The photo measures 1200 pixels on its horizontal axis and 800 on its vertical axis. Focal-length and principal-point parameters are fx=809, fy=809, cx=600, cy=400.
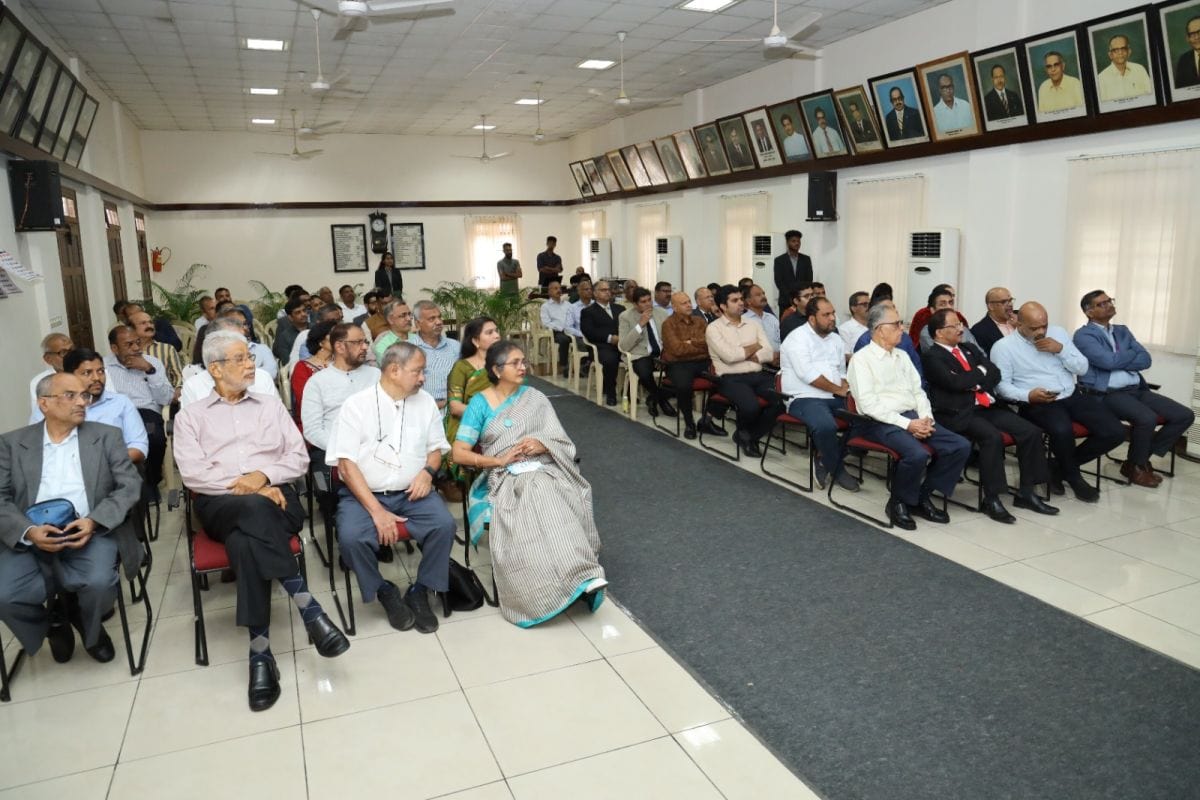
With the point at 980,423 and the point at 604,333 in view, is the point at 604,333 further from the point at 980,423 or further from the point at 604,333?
the point at 980,423

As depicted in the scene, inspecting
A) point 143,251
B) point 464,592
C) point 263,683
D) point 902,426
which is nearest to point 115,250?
point 143,251

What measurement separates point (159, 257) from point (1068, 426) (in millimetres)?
14966

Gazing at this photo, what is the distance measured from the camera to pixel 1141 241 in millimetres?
6434

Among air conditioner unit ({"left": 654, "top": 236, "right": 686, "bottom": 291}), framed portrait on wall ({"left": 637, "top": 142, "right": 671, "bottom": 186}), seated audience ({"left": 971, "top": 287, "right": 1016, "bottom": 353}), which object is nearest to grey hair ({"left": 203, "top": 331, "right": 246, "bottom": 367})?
seated audience ({"left": 971, "top": 287, "right": 1016, "bottom": 353})

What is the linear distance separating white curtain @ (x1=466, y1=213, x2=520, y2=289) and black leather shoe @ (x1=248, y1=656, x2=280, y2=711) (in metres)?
14.2

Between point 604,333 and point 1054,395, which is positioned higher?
point 604,333

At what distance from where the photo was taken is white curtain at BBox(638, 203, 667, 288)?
14016 millimetres

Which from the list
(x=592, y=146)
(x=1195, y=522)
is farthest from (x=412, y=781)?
(x=592, y=146)

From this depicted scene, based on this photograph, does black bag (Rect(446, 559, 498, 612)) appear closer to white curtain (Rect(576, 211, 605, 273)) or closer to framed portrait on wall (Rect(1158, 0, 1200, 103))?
framed portrait on wall (Rect(1158, 0, 1200, 103))

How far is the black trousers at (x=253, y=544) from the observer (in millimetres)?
3197

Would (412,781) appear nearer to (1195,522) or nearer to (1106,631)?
(1106,631)

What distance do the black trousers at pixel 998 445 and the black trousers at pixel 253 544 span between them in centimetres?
390

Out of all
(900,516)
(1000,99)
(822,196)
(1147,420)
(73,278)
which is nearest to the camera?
(900,516)

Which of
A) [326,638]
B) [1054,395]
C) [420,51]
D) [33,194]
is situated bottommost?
[326,638]
